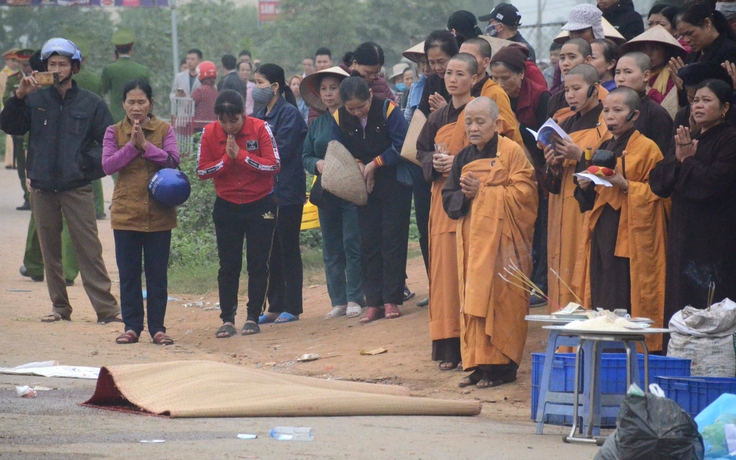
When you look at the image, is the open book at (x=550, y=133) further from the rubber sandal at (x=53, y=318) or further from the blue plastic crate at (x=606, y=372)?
the rubber sandal at (x=53, y=318)

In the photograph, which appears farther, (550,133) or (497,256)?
(497,256)

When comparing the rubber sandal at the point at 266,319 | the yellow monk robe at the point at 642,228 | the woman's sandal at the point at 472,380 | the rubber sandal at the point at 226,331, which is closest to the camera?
the yellow monk robe at the point at 642,228

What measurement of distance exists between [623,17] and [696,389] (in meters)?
4.78

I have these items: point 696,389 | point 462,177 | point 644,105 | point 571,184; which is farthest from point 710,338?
point 462,177

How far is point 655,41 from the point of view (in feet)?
25.8

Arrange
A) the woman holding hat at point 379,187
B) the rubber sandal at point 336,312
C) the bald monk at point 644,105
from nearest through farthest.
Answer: the bald monk at point 644,105, the woman holding hat at point 379,187, the rubber sandal at point 336,312

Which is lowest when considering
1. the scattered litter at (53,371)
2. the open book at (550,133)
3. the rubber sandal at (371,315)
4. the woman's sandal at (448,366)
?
the rubber sandal at (371,315)

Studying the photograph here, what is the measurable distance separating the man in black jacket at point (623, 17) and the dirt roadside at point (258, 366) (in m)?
2.77

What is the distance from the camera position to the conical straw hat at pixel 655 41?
25.7 ft

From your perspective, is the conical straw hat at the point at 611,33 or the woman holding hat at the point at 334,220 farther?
the woman holding hat at the point at 334,220

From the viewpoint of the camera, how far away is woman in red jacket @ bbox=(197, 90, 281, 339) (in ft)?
30.7

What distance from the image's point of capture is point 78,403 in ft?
20.9

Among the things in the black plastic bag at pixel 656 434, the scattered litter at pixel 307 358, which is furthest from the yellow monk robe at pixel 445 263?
the black plastic bag at pixel 656 434

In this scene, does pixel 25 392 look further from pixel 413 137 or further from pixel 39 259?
pixel 39 259
